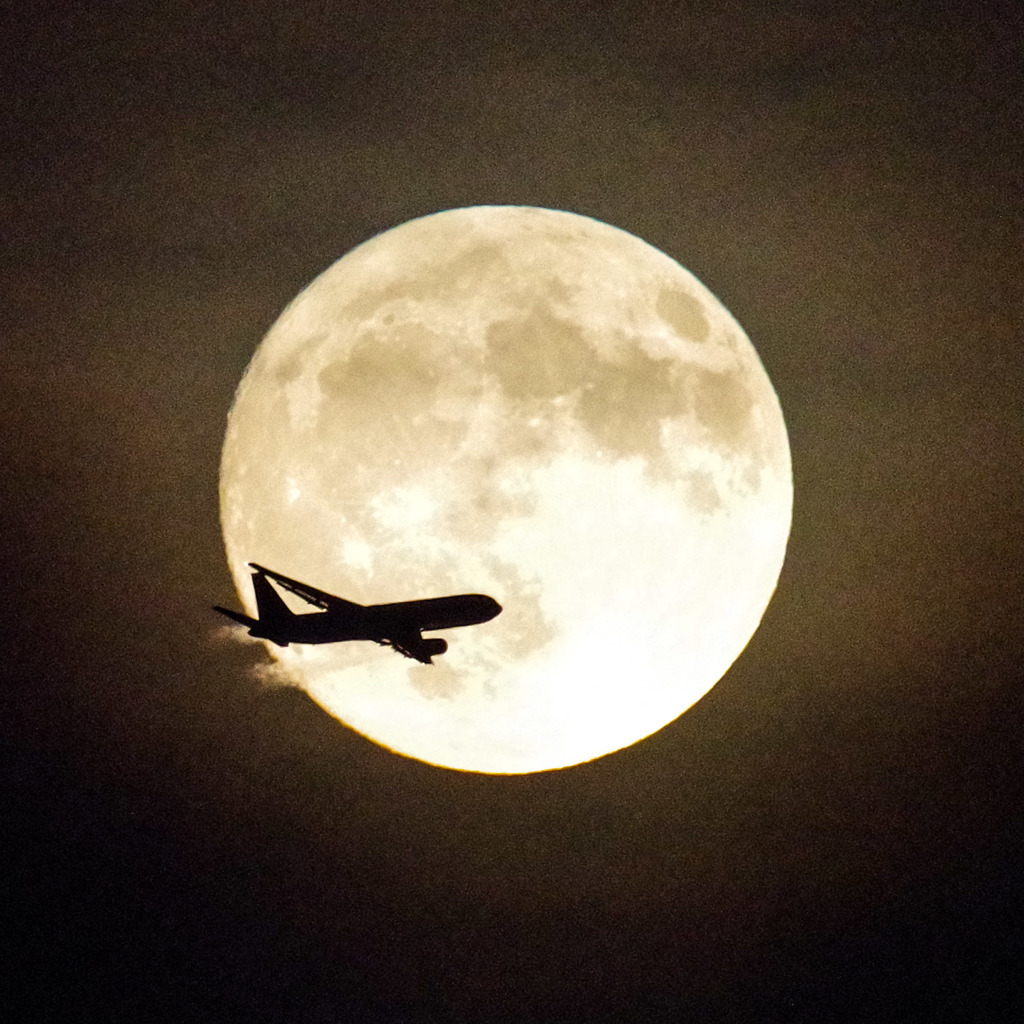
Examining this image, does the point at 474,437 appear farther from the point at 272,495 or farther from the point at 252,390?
the point at 252,390

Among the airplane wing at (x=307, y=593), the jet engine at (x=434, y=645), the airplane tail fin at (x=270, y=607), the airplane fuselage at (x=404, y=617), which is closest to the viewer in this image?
the airplane fuselage at (x=404, y=617)

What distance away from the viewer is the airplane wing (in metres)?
5.48

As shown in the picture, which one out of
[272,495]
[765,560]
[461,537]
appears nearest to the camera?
[461,537]

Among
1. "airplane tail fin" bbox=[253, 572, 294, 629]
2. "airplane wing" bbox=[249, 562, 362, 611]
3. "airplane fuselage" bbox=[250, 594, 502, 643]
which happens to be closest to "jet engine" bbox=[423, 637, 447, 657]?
"airplane fuselage" bbox=[250, 594, 502, 643]

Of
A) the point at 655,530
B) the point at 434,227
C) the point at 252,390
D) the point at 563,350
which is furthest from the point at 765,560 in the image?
the point at 252,390

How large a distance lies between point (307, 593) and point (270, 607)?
0.51 metres

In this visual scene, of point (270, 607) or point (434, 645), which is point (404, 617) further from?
point (270, 607)

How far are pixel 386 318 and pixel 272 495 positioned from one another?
4.69ft

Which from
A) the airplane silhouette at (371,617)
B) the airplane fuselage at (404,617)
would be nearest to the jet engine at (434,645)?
the airplane silhouette at (371,617)

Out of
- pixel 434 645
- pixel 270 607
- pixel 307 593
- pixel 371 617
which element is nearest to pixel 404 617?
pixel 371 617

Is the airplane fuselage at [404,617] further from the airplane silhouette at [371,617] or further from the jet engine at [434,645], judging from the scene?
the jet engine at [434,645]

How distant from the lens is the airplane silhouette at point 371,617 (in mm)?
5367

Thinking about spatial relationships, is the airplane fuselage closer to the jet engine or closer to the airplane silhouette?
the airplane silhouette

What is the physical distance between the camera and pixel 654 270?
618cm
